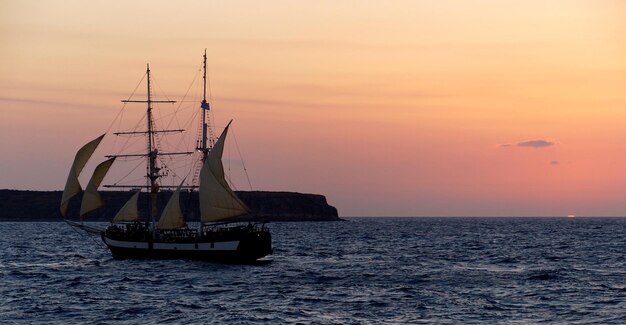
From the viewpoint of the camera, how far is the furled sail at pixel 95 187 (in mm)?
81562

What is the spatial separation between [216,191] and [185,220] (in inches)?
190

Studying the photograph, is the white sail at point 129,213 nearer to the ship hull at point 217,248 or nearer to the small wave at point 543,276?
the ship hull at point 217,248

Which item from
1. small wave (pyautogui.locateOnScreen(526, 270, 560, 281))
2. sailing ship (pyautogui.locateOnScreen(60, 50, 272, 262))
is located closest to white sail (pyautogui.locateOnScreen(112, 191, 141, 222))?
sailing ship (pyautogui.locateOnScreen(60, 50, 272, 262))

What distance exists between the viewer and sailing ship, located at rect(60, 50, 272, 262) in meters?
76.6

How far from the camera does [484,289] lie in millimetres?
55844

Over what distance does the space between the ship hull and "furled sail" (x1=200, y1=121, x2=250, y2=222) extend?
2183 millimetres

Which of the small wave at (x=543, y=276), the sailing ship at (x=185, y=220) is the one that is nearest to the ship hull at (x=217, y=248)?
the sailing ship at (x=185, y=220)

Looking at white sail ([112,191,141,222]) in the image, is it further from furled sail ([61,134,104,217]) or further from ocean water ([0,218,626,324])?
furled sail ([61,134,104,217])

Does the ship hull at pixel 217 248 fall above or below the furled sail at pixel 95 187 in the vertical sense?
below

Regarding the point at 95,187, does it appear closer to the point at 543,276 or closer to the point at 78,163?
the point at 78,163

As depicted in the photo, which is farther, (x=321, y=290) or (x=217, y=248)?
(x=217, y=248)

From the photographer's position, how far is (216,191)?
252ft

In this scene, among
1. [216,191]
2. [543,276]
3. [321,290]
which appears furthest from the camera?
[216,191]

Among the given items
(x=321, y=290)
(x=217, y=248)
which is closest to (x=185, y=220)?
(x=217, y=248)
